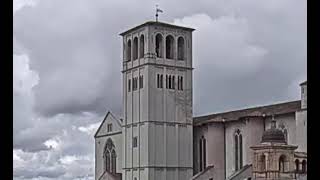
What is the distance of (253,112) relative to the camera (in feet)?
123

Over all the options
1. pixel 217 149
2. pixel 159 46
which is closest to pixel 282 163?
pixel 217 149

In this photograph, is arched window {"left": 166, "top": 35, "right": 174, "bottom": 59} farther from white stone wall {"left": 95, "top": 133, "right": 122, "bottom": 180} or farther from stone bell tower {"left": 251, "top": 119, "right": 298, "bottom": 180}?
stone bell tower {"left": 251, "top": 119, "right": 298, "bottom": 180}

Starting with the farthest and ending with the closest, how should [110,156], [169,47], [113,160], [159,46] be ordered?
[110,156] < [113,160] < [169,47] < [159,46]

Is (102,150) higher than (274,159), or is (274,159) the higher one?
(102,150)

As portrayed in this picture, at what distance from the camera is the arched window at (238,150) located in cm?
3766

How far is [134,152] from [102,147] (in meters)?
5.16

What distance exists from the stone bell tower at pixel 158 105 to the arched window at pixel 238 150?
2821 millimetres

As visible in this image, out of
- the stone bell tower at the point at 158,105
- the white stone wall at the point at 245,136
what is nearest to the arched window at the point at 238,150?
the white stone wall at the point at 245,136

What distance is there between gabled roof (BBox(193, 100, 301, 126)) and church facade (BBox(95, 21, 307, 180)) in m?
0.05

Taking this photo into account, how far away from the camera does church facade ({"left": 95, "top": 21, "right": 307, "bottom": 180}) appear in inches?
1518

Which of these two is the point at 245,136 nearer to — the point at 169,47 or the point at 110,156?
the point at 169,47

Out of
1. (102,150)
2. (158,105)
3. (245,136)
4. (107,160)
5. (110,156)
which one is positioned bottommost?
(107,160)

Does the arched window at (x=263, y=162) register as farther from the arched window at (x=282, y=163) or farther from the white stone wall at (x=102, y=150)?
the white stone wall at (x=102, y=150)

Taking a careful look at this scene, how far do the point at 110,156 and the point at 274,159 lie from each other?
15.1 meters
